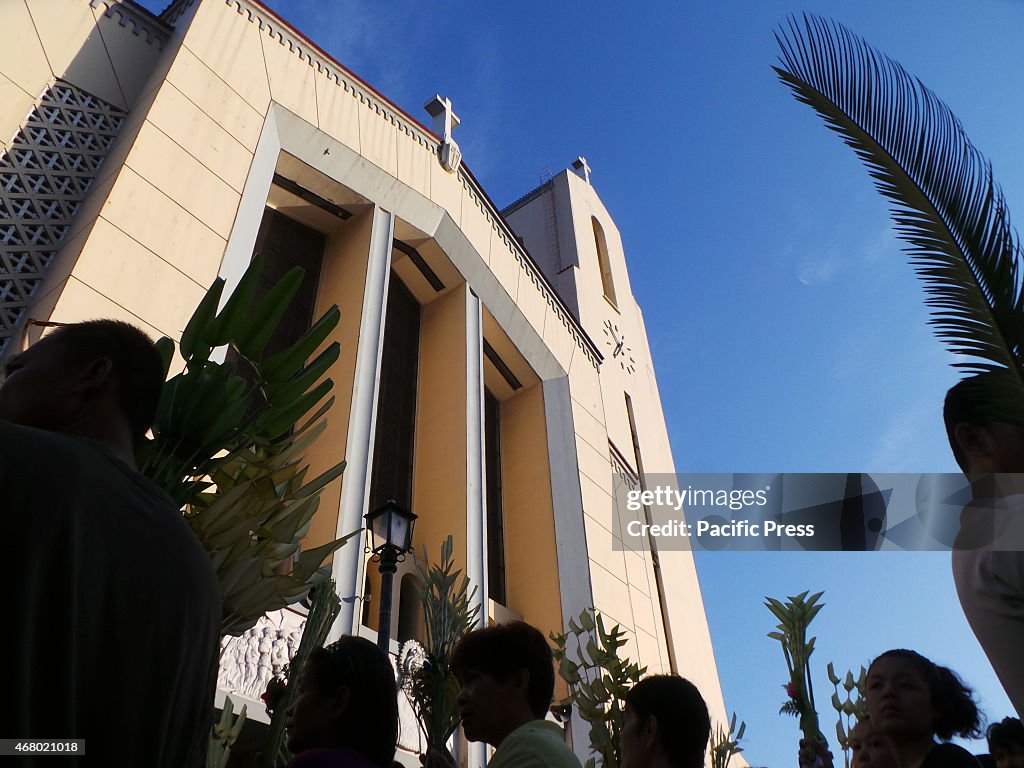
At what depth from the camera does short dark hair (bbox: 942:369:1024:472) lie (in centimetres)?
151

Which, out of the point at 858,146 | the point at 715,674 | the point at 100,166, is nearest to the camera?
the point at 858,146

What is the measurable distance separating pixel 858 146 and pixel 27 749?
2.14m

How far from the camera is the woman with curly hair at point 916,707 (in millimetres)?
2109

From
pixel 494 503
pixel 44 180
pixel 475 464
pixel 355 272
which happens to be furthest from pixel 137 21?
pixel 494 503

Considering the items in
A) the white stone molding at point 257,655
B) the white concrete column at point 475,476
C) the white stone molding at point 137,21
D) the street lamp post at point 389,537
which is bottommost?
the white stone molding at point 257,655

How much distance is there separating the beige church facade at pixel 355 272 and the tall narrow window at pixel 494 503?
0.14 ft

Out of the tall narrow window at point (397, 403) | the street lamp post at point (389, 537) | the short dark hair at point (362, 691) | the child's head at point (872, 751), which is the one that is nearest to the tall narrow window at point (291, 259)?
the tall narrow window at point (397, 403)

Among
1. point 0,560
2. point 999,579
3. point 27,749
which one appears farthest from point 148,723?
point 999,579

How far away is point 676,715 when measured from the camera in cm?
207

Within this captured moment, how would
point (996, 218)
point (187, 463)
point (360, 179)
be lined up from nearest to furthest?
point (187, 463)
point (996, 218)
point (360, 179)

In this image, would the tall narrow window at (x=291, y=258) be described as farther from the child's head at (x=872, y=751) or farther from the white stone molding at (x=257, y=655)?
the child's head at (x=872, y=751)

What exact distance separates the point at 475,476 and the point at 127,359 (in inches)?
346

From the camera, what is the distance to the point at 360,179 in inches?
389

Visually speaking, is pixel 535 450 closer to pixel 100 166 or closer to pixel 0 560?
pixel 100 166
